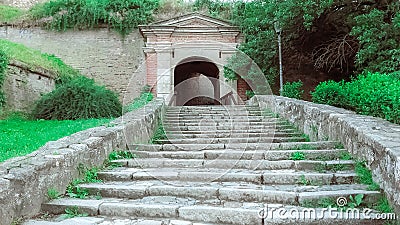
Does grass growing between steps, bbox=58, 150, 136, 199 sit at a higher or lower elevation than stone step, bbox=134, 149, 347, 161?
lower

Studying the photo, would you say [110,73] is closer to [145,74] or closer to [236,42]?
[145,74]

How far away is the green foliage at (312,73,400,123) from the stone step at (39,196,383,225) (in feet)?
6.23

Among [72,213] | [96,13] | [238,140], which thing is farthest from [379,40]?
[96,13]

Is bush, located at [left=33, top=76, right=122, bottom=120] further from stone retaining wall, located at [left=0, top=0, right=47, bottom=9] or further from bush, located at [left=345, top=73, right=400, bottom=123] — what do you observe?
bush, located at [left=345, top=73, right=400, bottom=123]

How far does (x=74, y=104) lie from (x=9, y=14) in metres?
7.22

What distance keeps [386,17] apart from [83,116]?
899 cm

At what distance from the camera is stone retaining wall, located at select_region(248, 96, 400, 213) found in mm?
2945

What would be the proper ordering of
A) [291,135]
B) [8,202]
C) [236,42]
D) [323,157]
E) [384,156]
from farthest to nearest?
[236,42] < [291,135] < [323,157] < [384,156] < [8,202]

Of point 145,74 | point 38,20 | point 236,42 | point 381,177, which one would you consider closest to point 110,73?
point 145,74

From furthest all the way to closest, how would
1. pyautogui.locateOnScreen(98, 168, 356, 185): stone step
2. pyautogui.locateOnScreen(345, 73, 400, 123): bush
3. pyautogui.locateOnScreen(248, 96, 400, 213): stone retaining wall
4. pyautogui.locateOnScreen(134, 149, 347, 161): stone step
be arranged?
pyautogui.locateOnScreen(134, 149, 347, 161): stone step < pyautogui.locateOnScreen(345, 73, 400, 123): bush < pyautogui.locateOnScreen(98, 168, 356, 185): stone step < pyautogui.locateOnScreen(248, 96, 400, 213): stone retaining wall

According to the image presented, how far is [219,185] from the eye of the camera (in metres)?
3.99

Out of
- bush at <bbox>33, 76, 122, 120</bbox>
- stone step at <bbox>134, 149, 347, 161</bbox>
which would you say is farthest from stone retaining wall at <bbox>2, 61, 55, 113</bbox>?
stone step at <bbox>134, 149, 347, 161</bbox>

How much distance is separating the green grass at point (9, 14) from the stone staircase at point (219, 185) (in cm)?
1285

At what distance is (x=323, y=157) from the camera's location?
4719 millimetres
